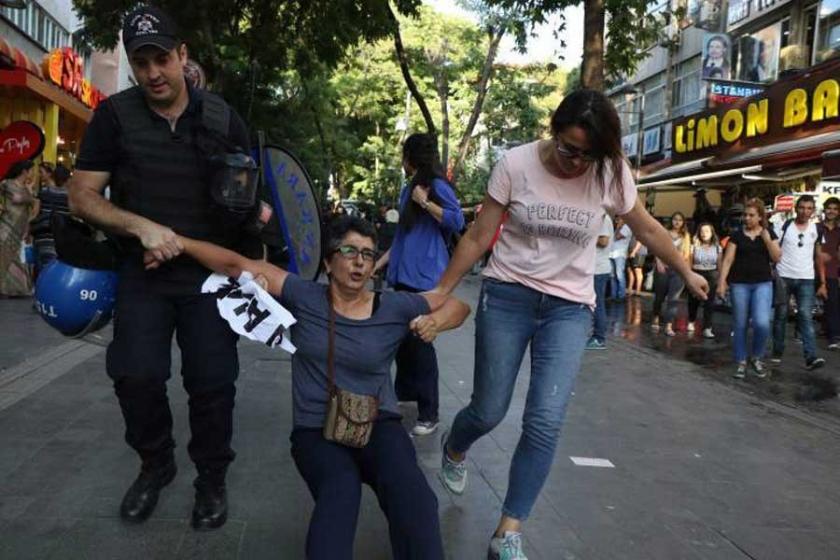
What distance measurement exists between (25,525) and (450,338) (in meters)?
Result: 6.58

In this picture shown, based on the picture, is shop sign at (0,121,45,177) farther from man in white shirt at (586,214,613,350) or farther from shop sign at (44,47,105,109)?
shop sign at (44,47,105,109)

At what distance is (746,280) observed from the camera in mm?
8125

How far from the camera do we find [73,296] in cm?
319

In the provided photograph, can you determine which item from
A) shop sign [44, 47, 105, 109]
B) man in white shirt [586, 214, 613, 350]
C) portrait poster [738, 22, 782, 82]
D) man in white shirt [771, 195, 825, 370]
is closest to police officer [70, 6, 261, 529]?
man in white shirt [586, 214, 613, 350]

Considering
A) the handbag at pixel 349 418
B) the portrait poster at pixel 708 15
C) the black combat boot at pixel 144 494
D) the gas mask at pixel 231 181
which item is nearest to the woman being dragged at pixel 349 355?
the handbag at pixel 349 418

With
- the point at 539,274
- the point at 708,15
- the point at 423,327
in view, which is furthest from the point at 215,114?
the point at 708,15

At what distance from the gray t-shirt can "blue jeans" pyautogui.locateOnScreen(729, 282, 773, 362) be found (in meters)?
5.93

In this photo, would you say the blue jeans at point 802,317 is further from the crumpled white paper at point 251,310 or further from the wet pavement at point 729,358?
the crumpled white paper at point 251,310

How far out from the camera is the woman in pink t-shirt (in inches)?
126

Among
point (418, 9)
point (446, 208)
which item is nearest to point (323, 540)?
point (446, 208)

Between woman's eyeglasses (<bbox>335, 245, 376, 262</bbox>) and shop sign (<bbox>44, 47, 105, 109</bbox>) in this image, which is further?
shop sign (<bbox>44, 47, 105, 109</bbox>)

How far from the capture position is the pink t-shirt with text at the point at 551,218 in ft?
10.7

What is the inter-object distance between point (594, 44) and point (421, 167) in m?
7.62

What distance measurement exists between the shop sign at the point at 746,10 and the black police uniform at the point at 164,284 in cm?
2300
